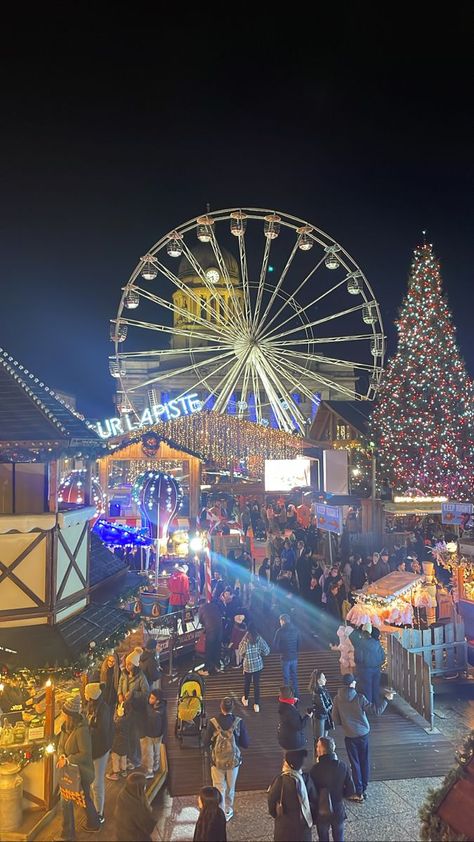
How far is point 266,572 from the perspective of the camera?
16.1m

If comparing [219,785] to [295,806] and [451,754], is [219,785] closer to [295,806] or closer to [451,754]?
[295,806]

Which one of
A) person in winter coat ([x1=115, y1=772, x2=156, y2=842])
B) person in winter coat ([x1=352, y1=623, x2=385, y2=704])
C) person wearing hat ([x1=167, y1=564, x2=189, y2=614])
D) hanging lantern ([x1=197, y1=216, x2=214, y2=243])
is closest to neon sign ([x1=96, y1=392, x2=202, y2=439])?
hanging lantern ([x1=197, y1=216, x2=214, y2=243])

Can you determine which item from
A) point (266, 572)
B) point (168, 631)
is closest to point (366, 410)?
point (266, 572)

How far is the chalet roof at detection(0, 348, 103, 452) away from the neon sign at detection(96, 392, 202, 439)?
1662 centimetres

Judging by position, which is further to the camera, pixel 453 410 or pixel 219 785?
pixel 453 410

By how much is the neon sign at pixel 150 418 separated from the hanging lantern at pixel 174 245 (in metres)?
6.83

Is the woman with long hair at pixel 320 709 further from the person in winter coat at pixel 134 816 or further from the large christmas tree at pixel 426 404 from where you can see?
the large christmas tree at pixel 426 404

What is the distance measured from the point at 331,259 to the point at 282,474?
1029 centimetres

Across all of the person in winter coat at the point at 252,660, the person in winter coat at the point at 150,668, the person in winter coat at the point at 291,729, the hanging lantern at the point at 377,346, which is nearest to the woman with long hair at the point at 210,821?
the person in winter coat at the point at 291,729

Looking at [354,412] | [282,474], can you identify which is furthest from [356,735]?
[354,412]

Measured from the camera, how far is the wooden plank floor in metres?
7.39

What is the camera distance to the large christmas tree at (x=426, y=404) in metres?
24.7

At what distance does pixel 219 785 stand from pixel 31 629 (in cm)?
284

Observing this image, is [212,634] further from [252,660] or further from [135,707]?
[135,707]
